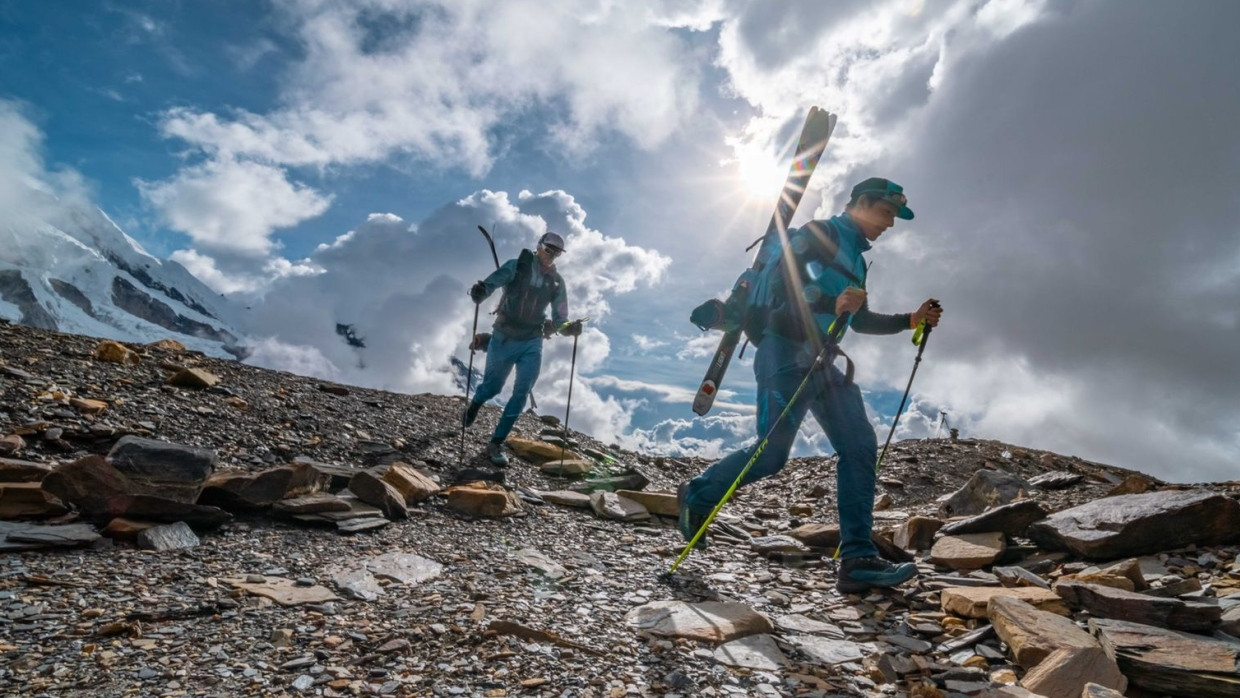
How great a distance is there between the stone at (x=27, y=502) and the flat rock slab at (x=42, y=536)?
0.15 metres

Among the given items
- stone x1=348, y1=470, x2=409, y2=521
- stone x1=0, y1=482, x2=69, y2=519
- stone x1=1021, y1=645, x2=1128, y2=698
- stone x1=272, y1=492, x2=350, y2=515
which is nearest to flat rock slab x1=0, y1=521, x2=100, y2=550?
stone x1=0, y1=482, x2=69, y2=519

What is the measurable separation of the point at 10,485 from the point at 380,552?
8.95 ft

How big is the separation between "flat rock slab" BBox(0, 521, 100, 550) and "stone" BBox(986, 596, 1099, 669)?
6.18m

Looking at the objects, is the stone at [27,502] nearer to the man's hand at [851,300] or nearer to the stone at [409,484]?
the stone at [409,484]

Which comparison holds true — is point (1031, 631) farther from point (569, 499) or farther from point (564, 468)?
point (564, 468)

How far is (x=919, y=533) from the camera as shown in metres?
6.61

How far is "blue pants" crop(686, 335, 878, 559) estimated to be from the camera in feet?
17.2

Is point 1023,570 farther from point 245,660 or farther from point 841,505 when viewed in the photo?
point 245,660

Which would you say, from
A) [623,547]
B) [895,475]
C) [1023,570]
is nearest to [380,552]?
[623,547]

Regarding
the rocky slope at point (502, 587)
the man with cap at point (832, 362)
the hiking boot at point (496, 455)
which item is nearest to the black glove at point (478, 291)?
the hiking boot at point (496, 455)

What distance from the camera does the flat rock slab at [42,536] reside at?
4.02 metres

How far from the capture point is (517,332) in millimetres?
10719

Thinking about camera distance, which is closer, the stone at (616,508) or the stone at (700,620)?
the stone at (700,620)

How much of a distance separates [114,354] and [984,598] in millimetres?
12043
